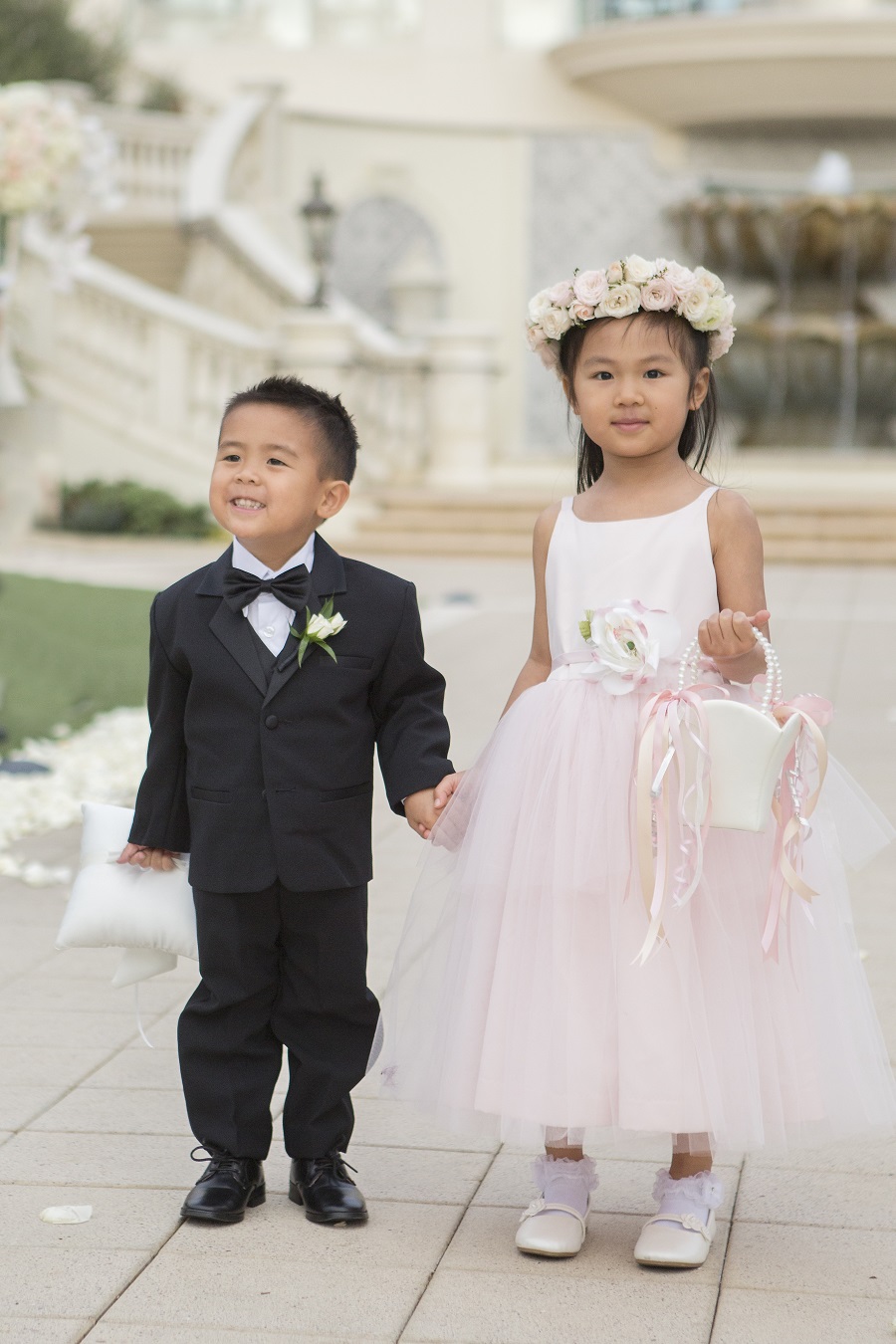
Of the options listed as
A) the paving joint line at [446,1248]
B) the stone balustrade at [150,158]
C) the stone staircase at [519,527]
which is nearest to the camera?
the paving joint line at [446,1248]

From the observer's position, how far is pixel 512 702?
3344 mm

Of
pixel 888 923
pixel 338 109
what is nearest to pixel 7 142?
pixel 888 923

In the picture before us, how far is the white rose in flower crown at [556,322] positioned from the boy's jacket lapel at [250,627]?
1.87 feet

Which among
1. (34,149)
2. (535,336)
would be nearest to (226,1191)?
(535,336)

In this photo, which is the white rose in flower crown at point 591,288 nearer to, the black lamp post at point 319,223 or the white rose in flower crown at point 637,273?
the white rose in flower crown at point 637,273

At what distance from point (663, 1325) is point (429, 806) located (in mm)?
957

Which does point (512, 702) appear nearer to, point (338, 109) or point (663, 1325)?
point (663, 1325)

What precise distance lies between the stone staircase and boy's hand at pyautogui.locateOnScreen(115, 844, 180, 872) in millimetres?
12827

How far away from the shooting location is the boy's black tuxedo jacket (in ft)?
10.5

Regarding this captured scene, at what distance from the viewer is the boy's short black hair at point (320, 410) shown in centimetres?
321

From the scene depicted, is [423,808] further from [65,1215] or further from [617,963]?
[65,1215]

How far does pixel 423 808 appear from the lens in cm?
326

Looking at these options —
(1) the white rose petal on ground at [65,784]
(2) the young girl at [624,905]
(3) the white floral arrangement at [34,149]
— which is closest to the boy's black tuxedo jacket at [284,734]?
(2) the young girl at [624,905]

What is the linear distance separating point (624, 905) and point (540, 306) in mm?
1107
